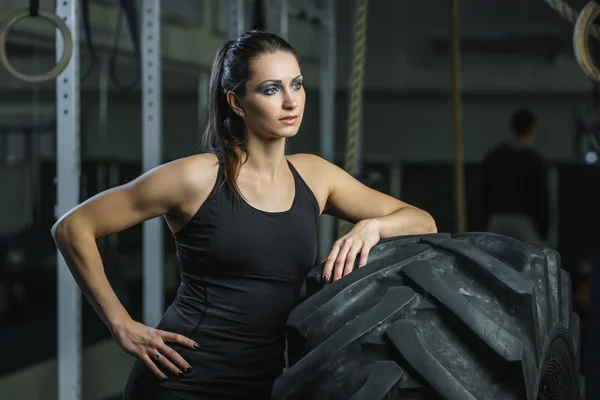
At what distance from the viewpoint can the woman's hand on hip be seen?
1205 millimetres

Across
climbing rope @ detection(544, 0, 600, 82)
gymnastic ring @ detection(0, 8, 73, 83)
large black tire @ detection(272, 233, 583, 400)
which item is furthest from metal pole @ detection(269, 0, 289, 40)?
large black tire @ detection(272, 233, 583, 400)

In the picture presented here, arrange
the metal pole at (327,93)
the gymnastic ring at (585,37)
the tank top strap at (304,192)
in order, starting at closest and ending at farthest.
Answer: the tank top strap at (304,192), the gymnastic ring at (585,37), the metal pole at (327,93)

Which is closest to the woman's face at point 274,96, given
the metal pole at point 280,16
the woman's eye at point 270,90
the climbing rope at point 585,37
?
the woman's eye at point 270,90

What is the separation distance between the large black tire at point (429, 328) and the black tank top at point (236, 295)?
0.17 meters

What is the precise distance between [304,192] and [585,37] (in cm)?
59

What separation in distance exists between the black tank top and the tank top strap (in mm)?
63

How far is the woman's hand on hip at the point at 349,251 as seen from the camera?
47.4 inches

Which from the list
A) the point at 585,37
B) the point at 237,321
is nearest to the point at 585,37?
the point at 585,37

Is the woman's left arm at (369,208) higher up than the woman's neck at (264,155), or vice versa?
the woman's neck at (264,155)

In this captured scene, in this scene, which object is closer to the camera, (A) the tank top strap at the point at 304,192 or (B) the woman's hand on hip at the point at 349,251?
(B) the woman's hand on hip at the point at 349,251

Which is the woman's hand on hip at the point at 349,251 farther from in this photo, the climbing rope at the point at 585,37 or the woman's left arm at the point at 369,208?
the climbing rope at the point at 585,37

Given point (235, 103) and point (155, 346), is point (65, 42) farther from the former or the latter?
point (155, 346)

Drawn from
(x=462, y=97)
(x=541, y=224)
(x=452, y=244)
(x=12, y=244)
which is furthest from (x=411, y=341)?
(x=462, y=97)

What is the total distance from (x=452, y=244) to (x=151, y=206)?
0.44 m
